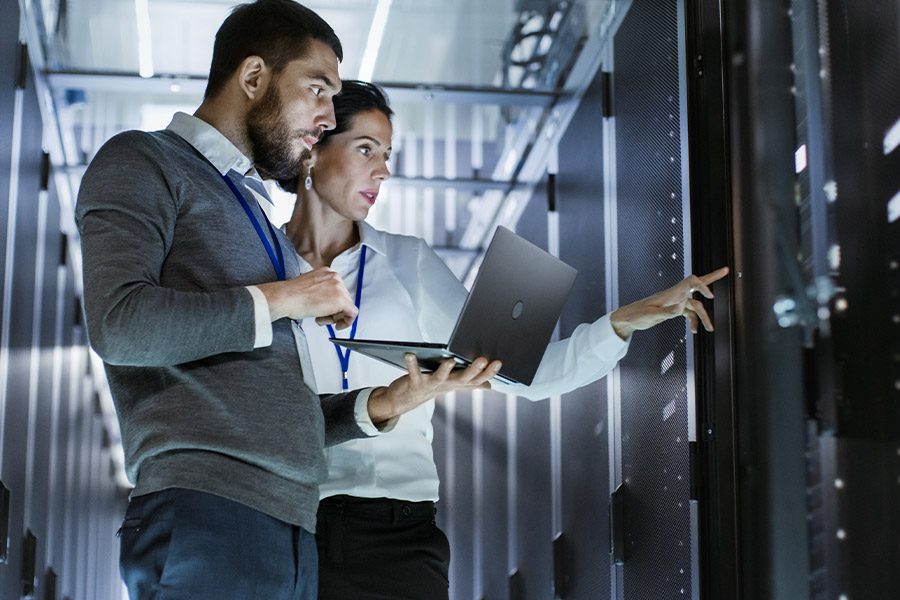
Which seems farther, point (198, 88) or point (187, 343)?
point (198, 88)

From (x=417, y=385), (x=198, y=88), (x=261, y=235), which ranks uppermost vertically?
(x=198, y=88)

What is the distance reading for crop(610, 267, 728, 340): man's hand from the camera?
263 centimetres

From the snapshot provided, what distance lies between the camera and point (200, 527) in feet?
6.22

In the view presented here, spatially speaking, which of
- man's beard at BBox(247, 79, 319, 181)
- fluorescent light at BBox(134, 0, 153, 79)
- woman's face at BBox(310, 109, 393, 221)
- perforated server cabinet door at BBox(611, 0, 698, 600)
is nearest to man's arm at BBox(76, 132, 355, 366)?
man's beard at BBox(247, 79, 319, 181)

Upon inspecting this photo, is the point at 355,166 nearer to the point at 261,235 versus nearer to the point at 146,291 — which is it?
the point at 261,235

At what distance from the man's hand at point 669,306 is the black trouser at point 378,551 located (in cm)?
57

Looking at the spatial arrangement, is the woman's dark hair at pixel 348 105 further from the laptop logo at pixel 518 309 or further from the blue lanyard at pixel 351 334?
the laptop logo at pixel 518 309

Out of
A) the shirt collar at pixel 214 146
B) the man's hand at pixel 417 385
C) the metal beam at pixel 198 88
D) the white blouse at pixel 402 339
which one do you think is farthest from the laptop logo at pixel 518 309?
the metal beam at pixel 198 88

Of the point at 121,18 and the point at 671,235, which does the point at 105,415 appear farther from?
the point at 671,235

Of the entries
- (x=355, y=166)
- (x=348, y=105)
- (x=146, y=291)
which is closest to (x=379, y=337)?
(x=355, y=166)

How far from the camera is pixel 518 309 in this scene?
2.40 metres

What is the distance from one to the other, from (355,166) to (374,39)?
156cm

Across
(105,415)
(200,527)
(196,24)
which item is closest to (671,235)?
(200,527)

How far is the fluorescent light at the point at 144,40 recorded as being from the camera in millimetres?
4227
